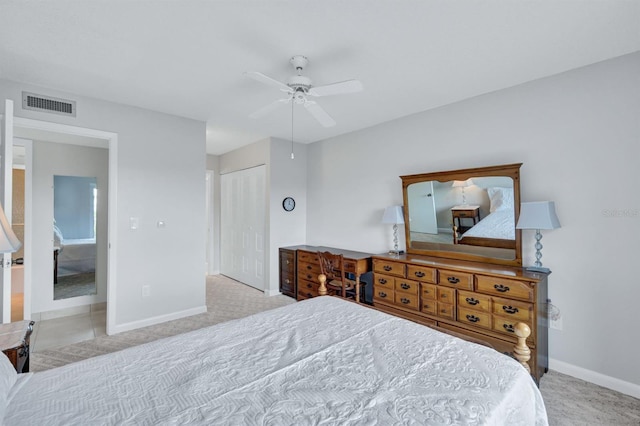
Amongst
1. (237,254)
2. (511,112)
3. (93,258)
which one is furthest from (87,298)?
(511,112)

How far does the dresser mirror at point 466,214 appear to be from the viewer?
283 cm

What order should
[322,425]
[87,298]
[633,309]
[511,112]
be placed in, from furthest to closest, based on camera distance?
1. [87,298]
2. [511,112]
3. [633,309]
4. [322,425]

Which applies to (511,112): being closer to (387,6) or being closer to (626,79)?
(626,79)

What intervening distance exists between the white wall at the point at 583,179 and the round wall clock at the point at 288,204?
261 centimetres

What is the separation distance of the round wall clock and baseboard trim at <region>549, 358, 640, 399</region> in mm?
3750

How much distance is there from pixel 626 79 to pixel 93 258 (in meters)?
6.06

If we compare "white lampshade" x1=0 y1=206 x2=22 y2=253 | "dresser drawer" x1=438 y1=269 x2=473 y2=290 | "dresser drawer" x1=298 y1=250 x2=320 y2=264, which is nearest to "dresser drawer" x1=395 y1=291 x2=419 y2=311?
A: "dresser drawer" x1=438 y1=269 x2=473 y2=290

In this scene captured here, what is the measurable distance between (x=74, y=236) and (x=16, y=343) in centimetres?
296

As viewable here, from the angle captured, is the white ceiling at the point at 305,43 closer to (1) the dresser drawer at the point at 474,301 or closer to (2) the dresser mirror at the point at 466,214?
(2) the dresser mirror at the point at 466,214

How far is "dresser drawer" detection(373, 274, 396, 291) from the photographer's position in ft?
10.8

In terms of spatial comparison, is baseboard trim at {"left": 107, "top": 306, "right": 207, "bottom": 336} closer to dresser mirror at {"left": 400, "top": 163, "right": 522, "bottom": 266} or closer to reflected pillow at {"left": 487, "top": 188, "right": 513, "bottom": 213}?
dresser mirror at {"left": 400, "top": 163, "right": 522, "bottom": 266}

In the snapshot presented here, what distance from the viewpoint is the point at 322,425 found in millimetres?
945

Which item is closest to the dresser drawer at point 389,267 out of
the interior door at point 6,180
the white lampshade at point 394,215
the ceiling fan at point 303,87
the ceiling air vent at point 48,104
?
the white lampshade at point 394,215

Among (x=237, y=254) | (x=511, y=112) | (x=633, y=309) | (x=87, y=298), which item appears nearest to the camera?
(x=633, y=309)
